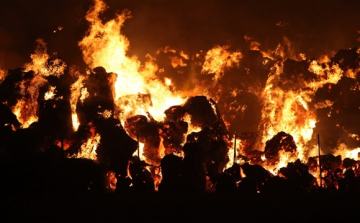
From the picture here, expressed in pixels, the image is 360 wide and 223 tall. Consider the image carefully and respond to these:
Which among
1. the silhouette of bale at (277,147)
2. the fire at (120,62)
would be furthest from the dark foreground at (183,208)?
the fire at (120,62)

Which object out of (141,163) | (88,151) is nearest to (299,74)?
(141,163)

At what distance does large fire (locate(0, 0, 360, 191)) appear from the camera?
2802 cm

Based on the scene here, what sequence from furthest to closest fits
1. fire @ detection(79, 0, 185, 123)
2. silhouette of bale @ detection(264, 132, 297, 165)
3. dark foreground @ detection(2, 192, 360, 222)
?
fire @ detection(79, 0, 185, 123) < silhouette of bale @ detection(264, 132, 297, 165) < dark foreground @ detection(2, 192, 360, 222)

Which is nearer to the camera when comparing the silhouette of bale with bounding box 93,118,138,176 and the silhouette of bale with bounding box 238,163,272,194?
the silhouette of bale with bounding box 238,163,272,194

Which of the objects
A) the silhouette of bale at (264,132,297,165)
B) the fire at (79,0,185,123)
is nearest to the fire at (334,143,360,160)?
the silhouette of bale at (264,132,297,165)

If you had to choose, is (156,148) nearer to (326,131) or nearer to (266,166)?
(266,166)

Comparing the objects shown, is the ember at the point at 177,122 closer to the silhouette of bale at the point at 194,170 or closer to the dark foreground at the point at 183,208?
the silhouette of bale at the point at 194,170

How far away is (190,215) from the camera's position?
17.8 meters

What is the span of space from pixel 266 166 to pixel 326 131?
8305mm

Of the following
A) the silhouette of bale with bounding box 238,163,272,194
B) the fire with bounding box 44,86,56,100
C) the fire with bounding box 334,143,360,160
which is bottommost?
the silhouette of bale with bounding box 238,163,272,194

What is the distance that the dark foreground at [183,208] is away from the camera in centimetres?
1756

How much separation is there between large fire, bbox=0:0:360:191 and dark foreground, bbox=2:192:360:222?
621cm

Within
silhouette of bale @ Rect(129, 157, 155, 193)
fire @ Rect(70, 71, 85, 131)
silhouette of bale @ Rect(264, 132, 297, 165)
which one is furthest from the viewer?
fire @ Rect(70, 71, 85, 131)

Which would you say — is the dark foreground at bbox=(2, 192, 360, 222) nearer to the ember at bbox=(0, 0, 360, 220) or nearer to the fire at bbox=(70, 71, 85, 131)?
the ember at bbox=(0, 0, 360, 220)
